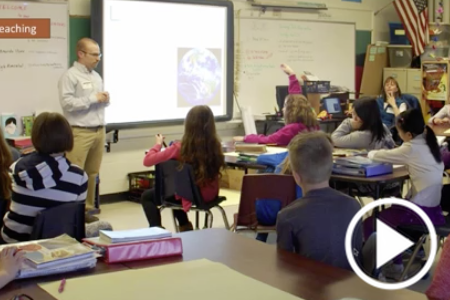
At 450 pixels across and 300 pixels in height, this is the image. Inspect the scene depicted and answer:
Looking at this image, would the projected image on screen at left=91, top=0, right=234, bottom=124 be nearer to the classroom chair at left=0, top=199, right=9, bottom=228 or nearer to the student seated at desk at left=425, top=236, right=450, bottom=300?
the classroom chair at left=0, top=199, right=9, bottom=228

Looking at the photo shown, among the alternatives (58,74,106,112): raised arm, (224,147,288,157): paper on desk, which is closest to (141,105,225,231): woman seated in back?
(224,147,288,157): paper on desk

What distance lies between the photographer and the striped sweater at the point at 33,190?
10.7 ft

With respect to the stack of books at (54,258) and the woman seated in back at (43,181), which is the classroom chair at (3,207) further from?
the stack of books at (54,258)

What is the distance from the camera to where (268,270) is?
2.17 meters

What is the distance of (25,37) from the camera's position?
5.88m

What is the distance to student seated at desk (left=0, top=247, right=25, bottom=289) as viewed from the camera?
197 centimetres

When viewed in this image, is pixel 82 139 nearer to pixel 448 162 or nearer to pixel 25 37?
pixel 25 37

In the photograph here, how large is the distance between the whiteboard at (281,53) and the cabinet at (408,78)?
665mm

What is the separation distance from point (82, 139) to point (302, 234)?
372 cm

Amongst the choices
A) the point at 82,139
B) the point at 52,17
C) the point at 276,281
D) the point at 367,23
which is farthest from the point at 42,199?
the point at 367,23

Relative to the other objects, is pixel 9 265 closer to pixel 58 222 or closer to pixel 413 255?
pixel 58 222

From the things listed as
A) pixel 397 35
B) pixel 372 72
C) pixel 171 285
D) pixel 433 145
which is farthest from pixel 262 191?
pixel 397 35

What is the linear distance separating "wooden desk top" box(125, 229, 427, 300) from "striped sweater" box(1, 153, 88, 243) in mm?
953

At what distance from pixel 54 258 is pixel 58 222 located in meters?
0.96
